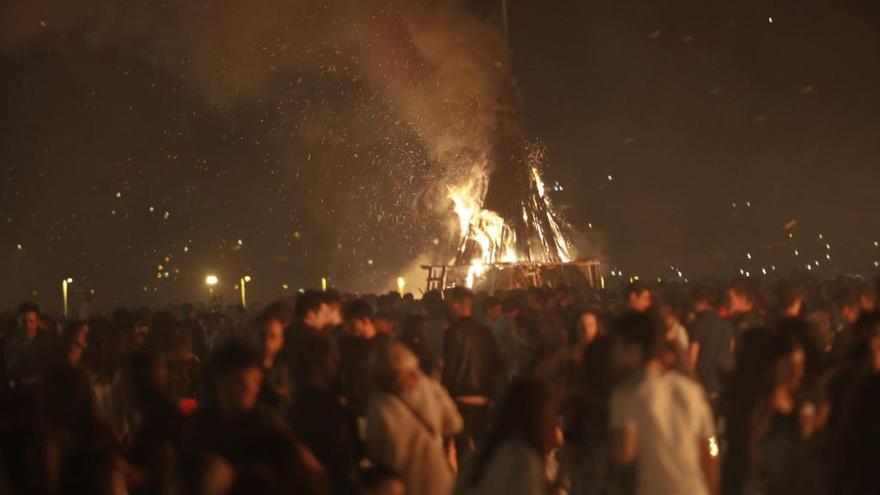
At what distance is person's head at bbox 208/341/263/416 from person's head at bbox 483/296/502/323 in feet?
30.5

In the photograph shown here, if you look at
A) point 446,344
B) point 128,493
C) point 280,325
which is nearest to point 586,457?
point 128,493

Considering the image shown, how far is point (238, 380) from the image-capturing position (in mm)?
5480

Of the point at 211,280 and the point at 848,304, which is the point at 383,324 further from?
the point at 211,280

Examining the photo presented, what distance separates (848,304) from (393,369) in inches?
246

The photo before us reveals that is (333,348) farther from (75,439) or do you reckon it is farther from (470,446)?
(470,446)

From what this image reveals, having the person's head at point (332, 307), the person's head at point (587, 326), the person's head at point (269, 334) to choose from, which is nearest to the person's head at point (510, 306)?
the person's head at point (587, 326)

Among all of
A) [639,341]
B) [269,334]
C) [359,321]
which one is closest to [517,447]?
[639,341]

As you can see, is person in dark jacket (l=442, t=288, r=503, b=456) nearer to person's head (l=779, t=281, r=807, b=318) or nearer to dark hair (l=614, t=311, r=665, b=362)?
person's head (l=779, t=281, r=807, b=318)

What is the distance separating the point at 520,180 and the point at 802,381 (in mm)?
29741

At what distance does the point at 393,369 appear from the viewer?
252 inches

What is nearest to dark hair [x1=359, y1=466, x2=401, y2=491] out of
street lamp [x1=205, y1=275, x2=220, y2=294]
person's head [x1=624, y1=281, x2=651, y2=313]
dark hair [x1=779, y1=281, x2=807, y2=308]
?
dark hair [x1=779, y1=281, x2=807, y2=308]

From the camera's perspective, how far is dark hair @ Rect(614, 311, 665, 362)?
19.3 feet

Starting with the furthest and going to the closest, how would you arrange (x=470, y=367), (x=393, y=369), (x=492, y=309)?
(x=492, y=309) < (x=470, y=367) < (x=393, y=369)

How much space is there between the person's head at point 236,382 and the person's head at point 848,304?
6.98 meters
